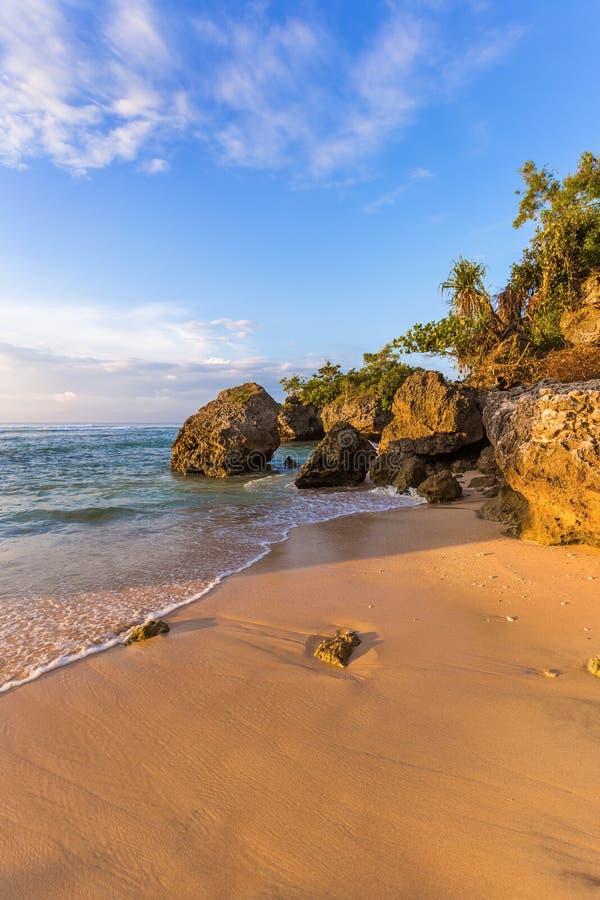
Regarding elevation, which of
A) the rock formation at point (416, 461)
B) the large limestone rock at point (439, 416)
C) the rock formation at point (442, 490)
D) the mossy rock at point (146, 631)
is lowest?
the mossy rock at point (146, 631)

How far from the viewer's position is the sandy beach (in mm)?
1762

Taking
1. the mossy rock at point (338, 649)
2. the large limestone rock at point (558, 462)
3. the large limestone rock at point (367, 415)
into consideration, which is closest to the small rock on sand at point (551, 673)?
the mossy rock at point (338, 649)

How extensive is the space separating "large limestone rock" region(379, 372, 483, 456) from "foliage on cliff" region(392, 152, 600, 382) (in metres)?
2.80

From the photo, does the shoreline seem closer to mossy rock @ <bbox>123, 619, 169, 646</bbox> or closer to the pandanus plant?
mossy rock @ <bbox>123, 619, 169, 646</bbox>

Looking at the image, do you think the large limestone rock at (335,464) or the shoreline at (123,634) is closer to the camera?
the shoreline at (123,634)

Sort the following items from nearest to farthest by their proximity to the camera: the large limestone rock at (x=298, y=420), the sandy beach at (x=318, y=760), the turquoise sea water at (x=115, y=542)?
the sandy beach at (x=318, y=760) → the turquoise sea water at (x=115, y=542) → the large limestone rock at (x=298, y=420)

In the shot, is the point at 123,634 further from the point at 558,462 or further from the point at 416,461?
the point at 416,461

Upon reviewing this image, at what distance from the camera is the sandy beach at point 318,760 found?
1.76m

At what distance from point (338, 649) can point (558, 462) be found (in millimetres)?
4289

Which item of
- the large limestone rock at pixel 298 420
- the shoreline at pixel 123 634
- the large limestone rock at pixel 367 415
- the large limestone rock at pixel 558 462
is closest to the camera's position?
the shoreline at pixel 123 634

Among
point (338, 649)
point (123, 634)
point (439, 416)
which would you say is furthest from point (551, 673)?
point (439, 416)

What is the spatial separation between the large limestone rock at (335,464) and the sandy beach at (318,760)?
27.3 feet

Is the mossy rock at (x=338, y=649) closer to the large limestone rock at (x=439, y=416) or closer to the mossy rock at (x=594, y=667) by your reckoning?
the mossy rock at (x=594, y=667)

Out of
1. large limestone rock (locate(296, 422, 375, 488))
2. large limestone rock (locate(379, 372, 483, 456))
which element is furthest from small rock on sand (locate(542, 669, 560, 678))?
large limestone rock (locate(379, 372, 483, 456))
